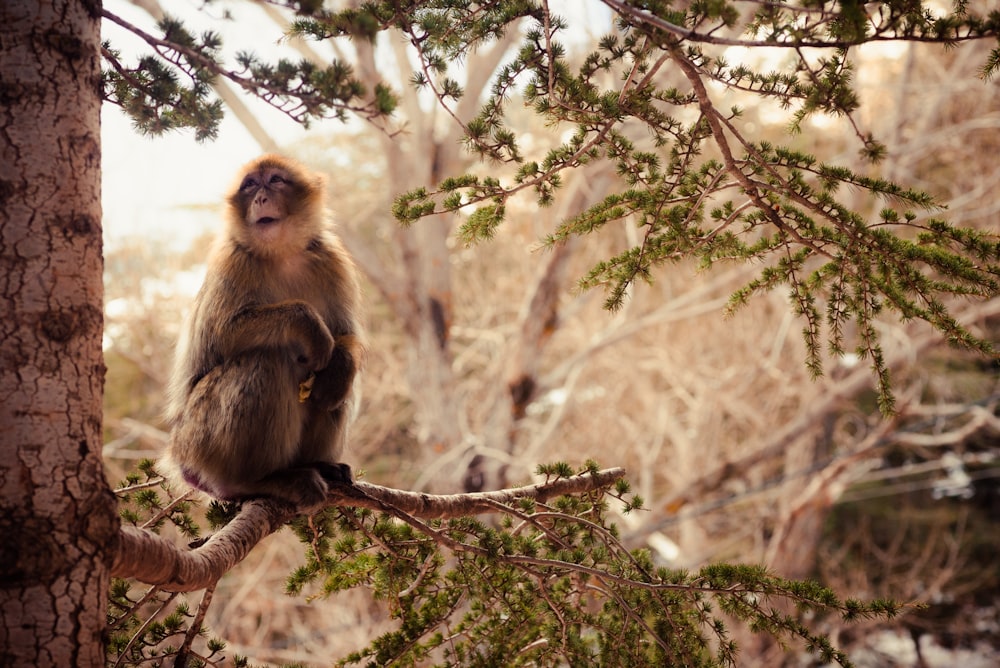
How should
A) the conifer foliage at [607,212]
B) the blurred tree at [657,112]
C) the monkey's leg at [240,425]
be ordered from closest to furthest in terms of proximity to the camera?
the blurred tree at [657,112] → the conifer foliage at [607,212] → the monkey's leg at [240,425]

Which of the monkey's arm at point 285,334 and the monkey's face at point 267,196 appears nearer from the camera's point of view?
the monkey's arm at point 285,334

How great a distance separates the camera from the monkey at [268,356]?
9.21 ft

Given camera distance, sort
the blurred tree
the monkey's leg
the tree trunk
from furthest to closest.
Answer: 1. the monkey's leg
2. the blurred tree
3. the tree trunk

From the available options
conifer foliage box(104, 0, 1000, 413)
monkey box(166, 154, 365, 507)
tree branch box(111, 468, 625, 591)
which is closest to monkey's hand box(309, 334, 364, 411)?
monkey box(166, 154, 365, 507)

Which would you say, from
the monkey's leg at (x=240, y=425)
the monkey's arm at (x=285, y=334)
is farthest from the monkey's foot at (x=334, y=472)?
Result: the monkey's arm at (x=285, y=334)

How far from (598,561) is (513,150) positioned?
1.19m

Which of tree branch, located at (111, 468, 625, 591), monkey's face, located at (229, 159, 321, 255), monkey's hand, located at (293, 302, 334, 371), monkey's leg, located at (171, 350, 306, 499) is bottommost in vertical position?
tree branch, located at (111, 468, 625, 591)

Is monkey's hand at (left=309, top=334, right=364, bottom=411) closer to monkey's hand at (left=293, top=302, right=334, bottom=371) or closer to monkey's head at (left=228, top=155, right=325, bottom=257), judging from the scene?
monkey's hand at (left=293, top=302, right=334, bottom=371)

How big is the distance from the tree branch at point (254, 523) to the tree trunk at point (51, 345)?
0.36ft

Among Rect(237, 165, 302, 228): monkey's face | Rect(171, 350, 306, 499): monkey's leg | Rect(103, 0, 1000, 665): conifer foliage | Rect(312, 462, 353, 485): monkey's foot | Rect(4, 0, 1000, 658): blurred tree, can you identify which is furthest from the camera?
Rect(237, 165, 302, 228): monkey's face

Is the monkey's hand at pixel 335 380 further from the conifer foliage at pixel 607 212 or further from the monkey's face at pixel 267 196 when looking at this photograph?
the monkey's face at pixel 267 196

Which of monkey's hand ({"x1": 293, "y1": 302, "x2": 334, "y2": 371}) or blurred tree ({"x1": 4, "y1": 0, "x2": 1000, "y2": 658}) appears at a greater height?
blurred tree ({"x1": 4, "y1": 0, "x2": 1000, "y2": 658})

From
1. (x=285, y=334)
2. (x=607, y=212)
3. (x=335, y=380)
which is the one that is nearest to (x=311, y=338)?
(x=285, y=334)

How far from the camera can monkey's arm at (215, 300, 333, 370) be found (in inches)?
113
